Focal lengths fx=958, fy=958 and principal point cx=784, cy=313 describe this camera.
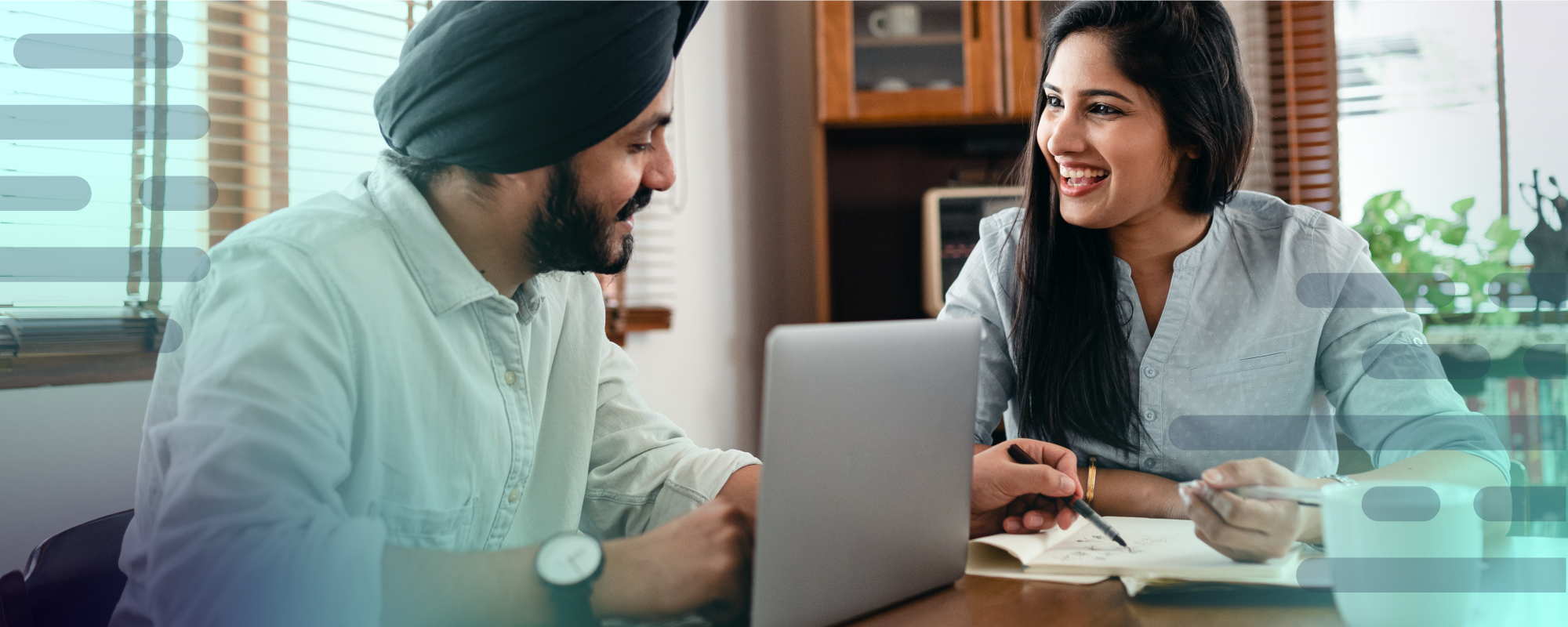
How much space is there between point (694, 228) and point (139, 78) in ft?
4.89

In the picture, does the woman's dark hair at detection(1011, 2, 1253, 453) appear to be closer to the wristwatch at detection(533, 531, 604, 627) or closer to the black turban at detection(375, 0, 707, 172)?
the black turban at detection(375, 0, 707, 172)

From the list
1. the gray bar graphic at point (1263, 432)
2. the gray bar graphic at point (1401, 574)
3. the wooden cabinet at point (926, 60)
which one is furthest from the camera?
the wooden cabinet at point (926, 60)

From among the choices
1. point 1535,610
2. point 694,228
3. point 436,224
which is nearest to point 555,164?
point 436,224

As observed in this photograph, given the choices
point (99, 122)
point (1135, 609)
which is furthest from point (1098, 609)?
point (99, 122)

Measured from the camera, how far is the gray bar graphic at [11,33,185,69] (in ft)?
3.65

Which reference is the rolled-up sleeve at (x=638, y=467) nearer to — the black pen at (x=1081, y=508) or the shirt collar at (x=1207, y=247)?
the black pen at (x=1081, y=508)

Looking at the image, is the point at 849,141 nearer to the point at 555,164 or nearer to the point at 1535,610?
the point at 555,164

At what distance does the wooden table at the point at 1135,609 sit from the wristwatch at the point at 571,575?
0.19 meters

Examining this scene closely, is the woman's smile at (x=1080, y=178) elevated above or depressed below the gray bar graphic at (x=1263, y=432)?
above

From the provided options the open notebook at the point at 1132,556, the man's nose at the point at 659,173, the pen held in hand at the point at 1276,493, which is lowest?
the open notebook at the point at 1132,556

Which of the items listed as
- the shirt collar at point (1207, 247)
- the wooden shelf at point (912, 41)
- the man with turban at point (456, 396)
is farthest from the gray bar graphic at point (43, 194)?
the wooden shelf at point (912, 41)

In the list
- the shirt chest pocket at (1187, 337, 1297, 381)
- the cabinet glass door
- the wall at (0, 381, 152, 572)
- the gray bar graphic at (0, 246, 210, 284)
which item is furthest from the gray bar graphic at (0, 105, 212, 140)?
the cabinet glass door

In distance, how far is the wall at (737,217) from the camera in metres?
2.57

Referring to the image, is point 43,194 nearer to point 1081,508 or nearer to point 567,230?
point 567,230
